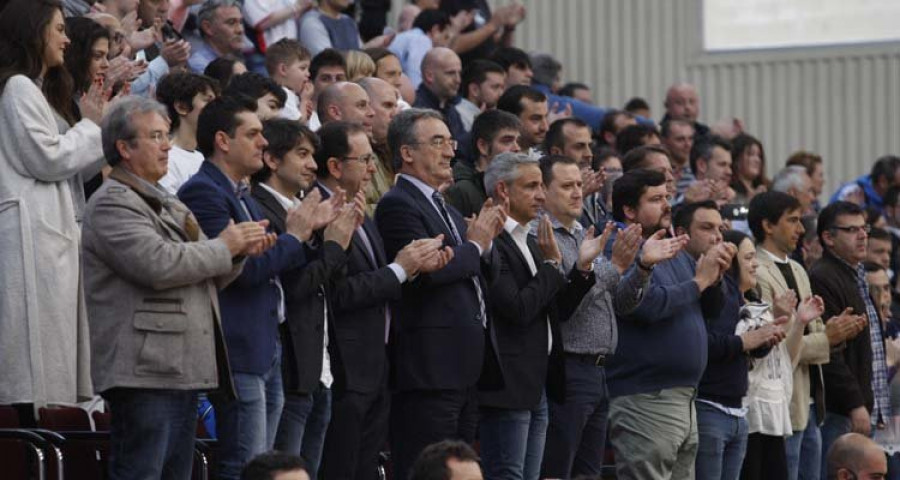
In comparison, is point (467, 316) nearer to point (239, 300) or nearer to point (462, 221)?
point (462, 221)

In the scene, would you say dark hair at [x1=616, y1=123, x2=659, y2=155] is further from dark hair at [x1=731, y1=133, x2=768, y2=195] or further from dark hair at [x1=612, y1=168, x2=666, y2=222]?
dark hair at [x1=612, y1=168, x2=666, y2=222]

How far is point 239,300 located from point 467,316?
1182 millimetres

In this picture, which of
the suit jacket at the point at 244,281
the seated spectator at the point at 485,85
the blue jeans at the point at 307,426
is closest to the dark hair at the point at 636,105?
the seated spectator at the point at 485,85

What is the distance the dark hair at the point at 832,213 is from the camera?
10391mm

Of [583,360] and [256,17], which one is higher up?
[256,17]

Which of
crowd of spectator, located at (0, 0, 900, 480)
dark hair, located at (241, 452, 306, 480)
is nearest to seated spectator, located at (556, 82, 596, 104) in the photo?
crowd of spectator, located at (0, 0, 900, 480)

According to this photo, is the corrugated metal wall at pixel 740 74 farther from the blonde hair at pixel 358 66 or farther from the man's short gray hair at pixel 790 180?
the blonde hair at pixel 358 66

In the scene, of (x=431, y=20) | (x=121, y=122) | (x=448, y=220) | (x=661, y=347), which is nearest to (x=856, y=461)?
(x=661, y=347)

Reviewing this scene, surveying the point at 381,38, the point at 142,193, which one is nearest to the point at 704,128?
the point at 381,38

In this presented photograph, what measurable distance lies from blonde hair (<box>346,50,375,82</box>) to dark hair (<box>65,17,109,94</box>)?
104 inches

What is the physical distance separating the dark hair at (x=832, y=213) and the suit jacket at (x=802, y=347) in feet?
2.24

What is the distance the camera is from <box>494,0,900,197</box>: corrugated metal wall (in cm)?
1584

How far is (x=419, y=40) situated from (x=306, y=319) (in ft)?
→ 20.1

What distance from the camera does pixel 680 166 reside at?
12.4m
